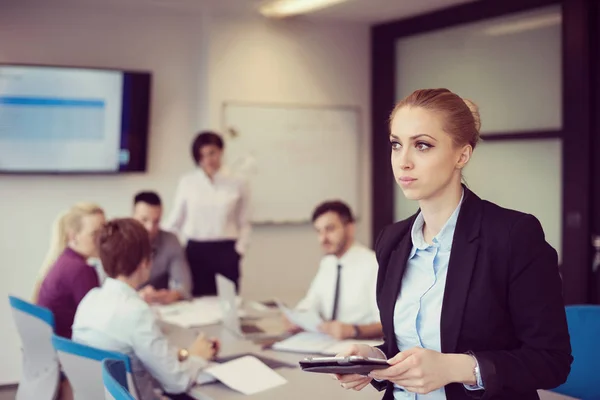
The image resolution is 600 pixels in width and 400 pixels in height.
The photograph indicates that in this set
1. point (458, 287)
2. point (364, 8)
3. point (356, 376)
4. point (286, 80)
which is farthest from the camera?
point (286, 80)

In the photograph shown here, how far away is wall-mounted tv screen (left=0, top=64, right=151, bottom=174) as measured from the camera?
515cm

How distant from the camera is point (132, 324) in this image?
2549 mm

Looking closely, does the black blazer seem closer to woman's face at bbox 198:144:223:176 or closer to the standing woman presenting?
the standing woman presenting

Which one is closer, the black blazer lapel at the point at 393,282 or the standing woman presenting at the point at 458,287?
the standing woman presenting at the point at 458,287

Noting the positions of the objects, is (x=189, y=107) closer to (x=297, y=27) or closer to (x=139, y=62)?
(x=139, y=62)

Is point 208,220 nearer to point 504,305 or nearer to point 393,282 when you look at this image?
point 393,282

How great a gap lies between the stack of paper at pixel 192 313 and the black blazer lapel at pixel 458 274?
2099 mm

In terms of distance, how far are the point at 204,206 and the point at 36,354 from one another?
88.9 inches

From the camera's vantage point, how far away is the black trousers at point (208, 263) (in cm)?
511

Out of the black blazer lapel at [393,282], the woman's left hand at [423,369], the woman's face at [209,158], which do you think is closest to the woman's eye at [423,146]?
the black blazer lapel at [393,282]

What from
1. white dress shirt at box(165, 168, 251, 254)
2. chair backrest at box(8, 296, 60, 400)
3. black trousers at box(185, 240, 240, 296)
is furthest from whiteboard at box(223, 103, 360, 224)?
chair backrest at box(8, 296, 60, 400)

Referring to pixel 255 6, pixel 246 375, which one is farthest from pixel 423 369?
pixel 255 6

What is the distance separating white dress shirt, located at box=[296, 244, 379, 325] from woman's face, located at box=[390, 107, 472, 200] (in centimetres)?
188

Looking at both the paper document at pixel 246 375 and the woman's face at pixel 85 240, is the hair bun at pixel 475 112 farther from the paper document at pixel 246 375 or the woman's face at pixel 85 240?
the woman's face at pixel 85 240
